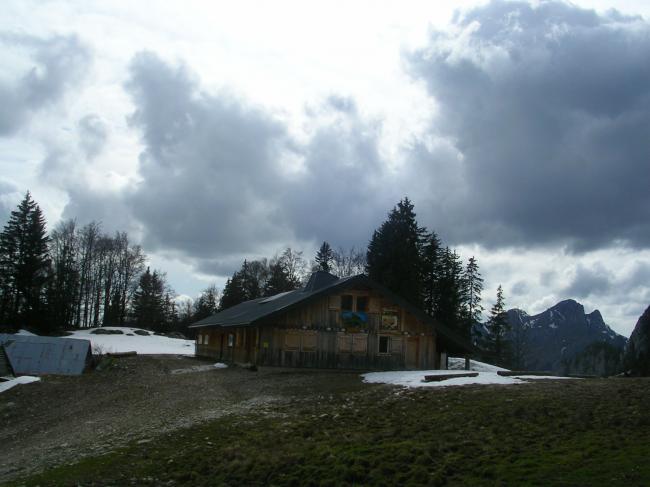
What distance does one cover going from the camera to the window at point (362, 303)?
107 ft

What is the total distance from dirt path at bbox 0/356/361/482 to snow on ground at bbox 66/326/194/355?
20.6m

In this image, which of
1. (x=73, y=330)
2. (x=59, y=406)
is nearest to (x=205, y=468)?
(x=59, y=406)

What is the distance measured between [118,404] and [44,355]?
13.1 m

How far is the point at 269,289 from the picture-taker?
79.5m

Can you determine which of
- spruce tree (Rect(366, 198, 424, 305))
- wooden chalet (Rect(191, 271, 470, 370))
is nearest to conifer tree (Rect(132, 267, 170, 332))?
spruce tree (Rect(366, 198, 424, 305))

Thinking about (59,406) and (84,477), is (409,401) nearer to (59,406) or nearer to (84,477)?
(84,477)

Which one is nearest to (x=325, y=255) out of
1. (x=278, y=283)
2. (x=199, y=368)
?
(x=278, y=283)

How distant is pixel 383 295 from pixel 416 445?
21187mm

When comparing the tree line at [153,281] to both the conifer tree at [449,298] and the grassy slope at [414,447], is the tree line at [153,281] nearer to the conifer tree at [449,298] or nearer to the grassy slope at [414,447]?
the conifer tree at [449,298]

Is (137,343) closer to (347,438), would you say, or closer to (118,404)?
(118,404)

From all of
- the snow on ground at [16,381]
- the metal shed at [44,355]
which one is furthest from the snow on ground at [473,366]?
the snow on ground at [16,381]

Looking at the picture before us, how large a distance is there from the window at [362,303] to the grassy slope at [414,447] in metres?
15.9

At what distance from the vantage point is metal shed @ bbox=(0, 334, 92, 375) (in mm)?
30000

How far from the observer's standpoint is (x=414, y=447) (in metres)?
11.3
